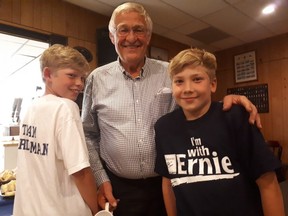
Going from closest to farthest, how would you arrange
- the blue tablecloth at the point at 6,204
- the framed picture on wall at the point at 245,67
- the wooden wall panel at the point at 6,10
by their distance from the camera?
the blue tablecloth at the point at 6,204 → the wooden wall panel at the point at 6,10 → the framed picture on wall at the point at 245,67

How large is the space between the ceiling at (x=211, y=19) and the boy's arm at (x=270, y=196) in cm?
275

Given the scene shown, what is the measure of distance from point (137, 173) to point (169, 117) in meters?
0.33

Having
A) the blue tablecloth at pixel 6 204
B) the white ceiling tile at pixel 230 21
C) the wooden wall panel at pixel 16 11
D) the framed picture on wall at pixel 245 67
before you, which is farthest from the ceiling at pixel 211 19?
the blue tablecloth at pixel 6 204

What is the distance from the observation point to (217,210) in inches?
33.9

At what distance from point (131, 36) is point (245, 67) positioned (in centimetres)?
445

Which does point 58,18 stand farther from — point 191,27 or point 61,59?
Answer: point 61,59

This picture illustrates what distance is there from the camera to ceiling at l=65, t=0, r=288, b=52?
319cm

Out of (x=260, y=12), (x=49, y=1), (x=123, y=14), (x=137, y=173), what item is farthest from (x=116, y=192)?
(x=260, y=12)

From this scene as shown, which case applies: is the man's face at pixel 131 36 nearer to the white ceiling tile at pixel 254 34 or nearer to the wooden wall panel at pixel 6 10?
the wooden wall panel at pixel 6 10

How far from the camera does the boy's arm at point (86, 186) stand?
911mm

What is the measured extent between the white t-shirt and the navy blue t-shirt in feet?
1.23

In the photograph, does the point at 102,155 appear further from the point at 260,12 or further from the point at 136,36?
the point at 260,12

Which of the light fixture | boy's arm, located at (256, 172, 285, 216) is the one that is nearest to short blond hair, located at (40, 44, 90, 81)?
boy's arm, located at (256, 172, 285, 216)

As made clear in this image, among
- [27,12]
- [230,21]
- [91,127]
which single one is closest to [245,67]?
[230,21]
